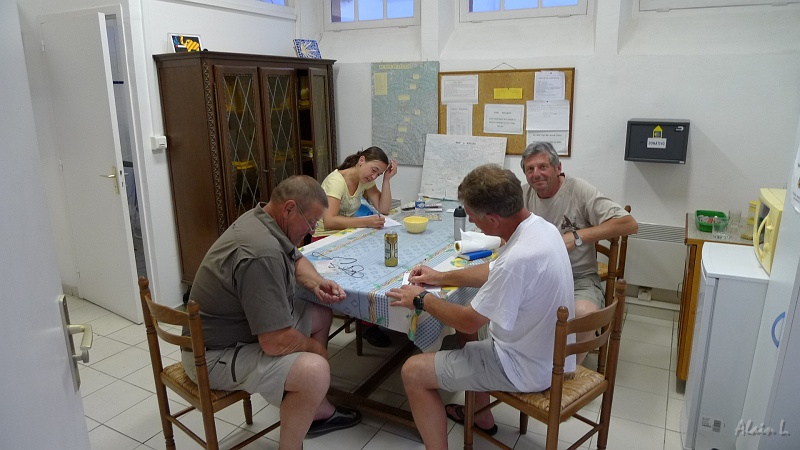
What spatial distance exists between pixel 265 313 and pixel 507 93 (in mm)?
2643

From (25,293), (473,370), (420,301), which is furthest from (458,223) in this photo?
(25,293)

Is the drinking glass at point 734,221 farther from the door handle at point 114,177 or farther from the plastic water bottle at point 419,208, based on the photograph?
the door handle at point 114,177

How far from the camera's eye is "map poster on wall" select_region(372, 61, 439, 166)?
4.11 meters

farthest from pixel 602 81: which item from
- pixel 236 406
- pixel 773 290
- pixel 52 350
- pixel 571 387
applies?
pixel 52 350

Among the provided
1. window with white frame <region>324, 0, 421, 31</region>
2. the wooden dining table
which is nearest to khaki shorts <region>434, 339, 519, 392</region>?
the wooden dining table

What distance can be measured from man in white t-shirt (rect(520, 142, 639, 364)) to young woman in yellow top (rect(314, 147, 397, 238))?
0.89 metres

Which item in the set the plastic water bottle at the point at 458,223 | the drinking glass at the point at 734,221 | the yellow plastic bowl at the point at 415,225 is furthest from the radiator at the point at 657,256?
the yellow plastic bowl at the point at 415,225

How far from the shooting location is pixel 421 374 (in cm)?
199

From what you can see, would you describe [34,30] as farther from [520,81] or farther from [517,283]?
[517,283]

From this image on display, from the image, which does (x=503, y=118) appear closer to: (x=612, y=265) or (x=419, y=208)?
(x=419, y=208)

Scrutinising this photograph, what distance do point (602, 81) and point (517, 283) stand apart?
2366mm

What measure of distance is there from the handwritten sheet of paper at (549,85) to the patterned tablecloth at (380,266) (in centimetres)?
128

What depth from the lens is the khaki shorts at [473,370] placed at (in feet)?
6.13

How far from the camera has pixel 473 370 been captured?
190cm
